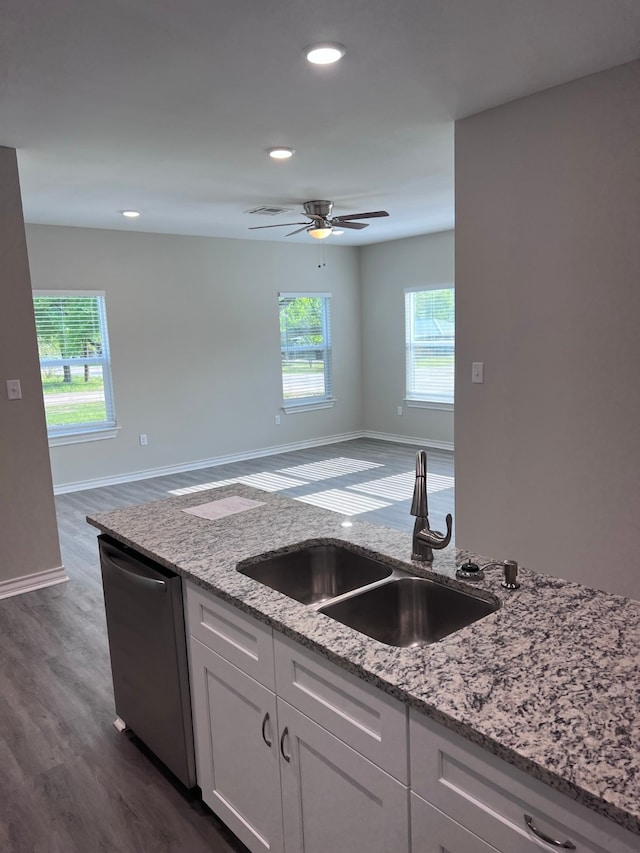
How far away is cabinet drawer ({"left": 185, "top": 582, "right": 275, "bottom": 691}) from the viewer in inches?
59.1

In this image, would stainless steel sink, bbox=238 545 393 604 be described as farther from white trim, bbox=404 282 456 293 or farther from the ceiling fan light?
white trim, bbox=404 282 456 293

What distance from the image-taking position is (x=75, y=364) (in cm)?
615

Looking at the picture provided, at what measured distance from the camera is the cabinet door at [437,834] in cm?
103

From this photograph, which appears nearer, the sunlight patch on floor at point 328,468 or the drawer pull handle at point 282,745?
the drawer pull handle at point 282,745

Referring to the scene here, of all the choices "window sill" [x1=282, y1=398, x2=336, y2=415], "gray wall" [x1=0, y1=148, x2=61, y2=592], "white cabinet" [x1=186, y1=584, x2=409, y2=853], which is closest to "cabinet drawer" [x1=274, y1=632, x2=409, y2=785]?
"white cabinet" [x1=186, y1=584, x2=409, y2=853]

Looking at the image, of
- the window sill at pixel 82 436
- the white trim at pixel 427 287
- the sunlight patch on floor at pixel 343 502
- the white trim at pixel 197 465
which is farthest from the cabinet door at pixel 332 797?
the white trim at pixel 427 287

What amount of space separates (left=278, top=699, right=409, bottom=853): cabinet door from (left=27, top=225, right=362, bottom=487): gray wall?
208 inches

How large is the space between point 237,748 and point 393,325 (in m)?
6.83

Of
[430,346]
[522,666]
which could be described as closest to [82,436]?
[430,346]

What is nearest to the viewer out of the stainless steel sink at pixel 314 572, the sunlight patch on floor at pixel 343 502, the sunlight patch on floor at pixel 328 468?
the stainless steel sink at pixel 314 572

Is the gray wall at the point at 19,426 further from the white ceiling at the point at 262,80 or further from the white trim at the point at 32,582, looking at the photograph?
the white ceiling at the point at 262,80

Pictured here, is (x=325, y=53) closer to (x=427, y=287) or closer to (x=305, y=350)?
(x=427, y=287)

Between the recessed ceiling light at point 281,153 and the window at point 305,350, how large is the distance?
3885mm

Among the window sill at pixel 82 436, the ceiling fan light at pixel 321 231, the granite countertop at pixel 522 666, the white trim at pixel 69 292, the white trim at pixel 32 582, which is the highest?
the ceiling fan light at pixel 321 231
